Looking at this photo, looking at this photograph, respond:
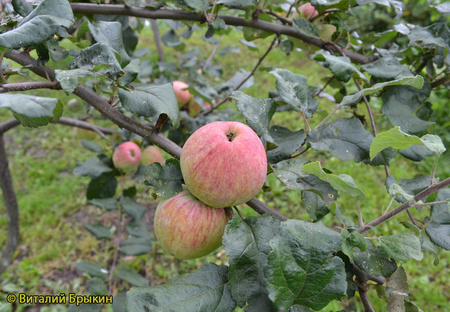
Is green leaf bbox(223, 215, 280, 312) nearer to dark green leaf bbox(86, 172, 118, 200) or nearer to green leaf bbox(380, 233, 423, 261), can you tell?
green leaf bbox(380, 233, 423, 261)

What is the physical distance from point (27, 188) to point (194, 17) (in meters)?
2.46

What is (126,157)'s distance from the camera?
1.54 meters

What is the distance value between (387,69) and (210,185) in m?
0.70

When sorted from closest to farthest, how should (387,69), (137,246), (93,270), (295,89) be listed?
(295,89)
(387,69)
(93,270)
(137,246)

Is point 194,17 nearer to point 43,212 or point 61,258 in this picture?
point 61,258

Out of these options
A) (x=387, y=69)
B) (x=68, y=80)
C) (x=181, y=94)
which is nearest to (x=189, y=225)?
(x=68, y=80)

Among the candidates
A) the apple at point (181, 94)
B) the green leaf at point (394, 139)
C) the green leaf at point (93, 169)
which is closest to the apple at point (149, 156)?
the green leaf at point (93, 169)

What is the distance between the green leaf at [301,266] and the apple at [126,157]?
108 centimetres

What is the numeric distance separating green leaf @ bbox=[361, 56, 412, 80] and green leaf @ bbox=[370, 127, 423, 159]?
1.27 ft

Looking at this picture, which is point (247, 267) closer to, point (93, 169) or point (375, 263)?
point (375, 263)

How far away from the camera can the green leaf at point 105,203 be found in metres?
1.52

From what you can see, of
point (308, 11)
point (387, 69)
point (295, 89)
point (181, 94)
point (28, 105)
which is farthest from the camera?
point (181, 94)

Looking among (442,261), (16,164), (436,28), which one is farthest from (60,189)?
(442,261)

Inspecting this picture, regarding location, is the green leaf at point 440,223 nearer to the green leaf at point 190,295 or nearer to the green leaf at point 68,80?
the green leaf at point 190,295
